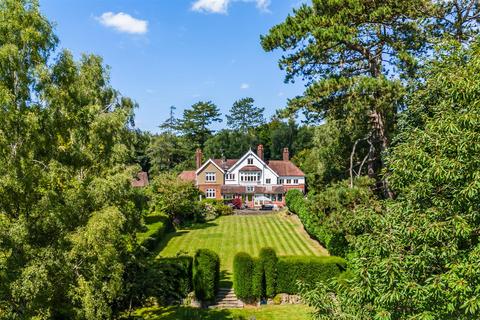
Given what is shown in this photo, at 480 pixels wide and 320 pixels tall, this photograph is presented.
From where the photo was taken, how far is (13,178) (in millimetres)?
8234

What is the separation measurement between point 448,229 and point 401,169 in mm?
1524

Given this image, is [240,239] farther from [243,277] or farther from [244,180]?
[244,180]

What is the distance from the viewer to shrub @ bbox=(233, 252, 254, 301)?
20016 mm

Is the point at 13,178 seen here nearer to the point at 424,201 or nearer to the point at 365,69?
the point at 424,201

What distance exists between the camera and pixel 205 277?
1972cm

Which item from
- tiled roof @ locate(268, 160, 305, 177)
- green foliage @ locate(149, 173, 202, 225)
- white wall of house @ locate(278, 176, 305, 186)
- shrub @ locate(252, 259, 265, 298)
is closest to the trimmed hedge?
shrub @ locate(252, 259, 265, 298)

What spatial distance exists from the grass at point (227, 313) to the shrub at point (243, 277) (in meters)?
0.81

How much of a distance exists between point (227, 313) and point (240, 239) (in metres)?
14.6

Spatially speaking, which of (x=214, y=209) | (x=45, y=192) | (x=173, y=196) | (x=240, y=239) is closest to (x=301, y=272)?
(x=240, y=239)

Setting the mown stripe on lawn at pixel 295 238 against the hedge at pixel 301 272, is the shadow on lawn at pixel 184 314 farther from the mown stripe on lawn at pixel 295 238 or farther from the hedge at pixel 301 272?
the mown stripe on lawn at pixel 295 238

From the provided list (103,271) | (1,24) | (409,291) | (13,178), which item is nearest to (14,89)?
(1,24)

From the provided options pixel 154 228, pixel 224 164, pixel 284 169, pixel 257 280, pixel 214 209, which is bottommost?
pixel 257 280

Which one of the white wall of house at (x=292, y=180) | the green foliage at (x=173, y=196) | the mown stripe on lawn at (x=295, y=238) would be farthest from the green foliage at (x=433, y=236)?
the white wall of house at (x=292, y=180)

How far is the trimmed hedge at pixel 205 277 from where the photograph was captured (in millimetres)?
19734
